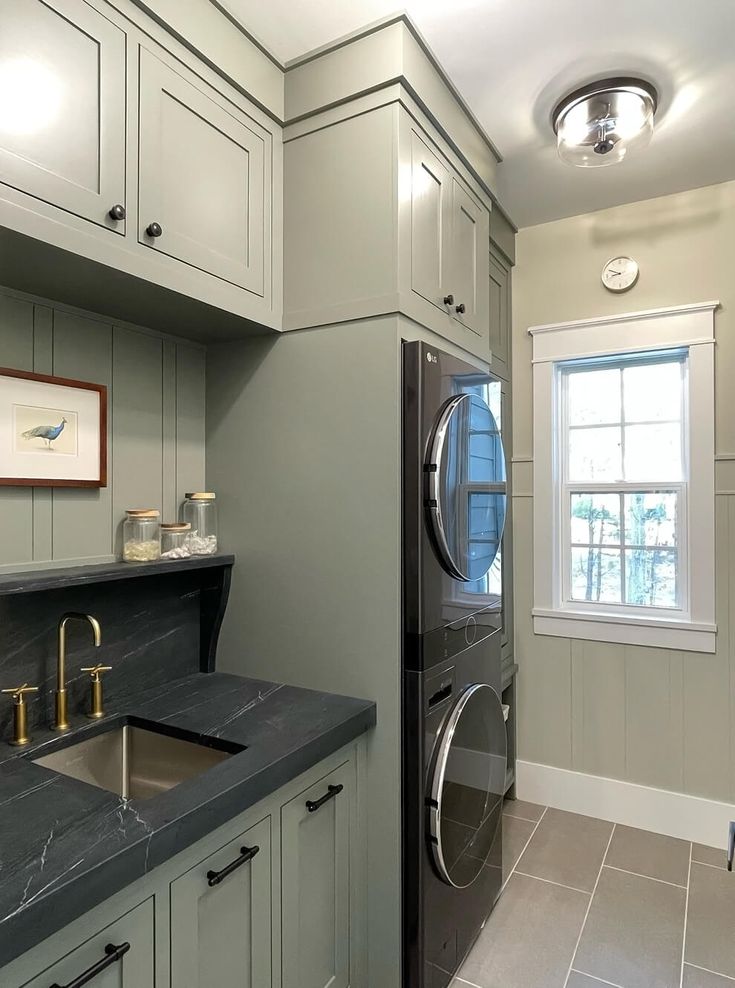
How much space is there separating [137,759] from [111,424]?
2.99 ft

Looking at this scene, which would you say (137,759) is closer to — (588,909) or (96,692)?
(96,692)

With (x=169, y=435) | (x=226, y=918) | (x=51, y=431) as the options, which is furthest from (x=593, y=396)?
(x=226, y=918)

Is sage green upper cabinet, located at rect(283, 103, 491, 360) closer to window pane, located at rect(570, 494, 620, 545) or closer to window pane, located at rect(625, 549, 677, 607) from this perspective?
window pane, located at rect(570, 494, 620, 545)

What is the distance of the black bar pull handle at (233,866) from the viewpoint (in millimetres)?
1167

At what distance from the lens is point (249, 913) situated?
4.17 ft

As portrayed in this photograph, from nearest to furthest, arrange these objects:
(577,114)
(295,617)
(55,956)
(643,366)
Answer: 1. (55,956)
2. (295,617)
3. (577,114)
4. (643,366)

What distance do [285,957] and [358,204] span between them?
1.87 meters

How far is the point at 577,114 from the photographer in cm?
203

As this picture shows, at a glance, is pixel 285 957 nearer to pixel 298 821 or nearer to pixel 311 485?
pixel 298 821

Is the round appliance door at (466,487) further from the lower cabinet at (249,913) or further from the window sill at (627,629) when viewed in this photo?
the window sill at (627,629)

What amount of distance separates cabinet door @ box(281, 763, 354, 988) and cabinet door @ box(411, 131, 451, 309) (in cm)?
138

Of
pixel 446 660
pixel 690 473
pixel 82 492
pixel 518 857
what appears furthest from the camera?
pixel 690 473

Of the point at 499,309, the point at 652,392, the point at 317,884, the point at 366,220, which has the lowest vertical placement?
the point at 317,884

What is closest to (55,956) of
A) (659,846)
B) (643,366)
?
(659,846)
